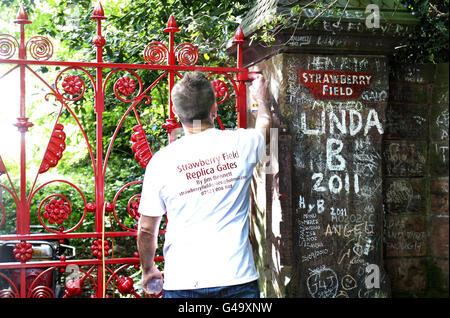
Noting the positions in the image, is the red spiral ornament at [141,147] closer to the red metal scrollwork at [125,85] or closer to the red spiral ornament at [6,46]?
the red metal scrollwork at [125,85]

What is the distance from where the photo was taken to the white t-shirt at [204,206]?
95.8 inches

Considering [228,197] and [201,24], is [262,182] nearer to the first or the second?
[228,197]

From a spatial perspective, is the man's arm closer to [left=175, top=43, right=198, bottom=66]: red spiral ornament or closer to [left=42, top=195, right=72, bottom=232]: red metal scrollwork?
[left=42, top=195, right=72, bottom=232]: red metal scrollwork

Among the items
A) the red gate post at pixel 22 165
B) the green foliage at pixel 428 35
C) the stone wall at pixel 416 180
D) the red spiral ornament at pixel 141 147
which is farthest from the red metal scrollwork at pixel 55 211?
the green foliage at pixel 428 35

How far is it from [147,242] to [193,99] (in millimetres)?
777

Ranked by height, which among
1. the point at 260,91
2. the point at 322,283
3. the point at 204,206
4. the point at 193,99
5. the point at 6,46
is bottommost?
the point at 322,283

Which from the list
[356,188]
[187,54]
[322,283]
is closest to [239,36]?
[187,54]

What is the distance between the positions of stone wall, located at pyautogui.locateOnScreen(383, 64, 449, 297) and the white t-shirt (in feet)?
→ 5.31

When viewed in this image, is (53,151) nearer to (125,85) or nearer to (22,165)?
(22,165)

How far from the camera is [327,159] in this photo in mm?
3453

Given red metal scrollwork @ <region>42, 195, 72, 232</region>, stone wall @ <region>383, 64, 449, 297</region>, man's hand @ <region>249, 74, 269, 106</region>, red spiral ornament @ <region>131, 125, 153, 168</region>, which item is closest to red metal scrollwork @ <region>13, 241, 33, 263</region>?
red metal scrollwork @ <region>42, 195, 72, 232</region>

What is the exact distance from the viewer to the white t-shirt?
7.98 ft

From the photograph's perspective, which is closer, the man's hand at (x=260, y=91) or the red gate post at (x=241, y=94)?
the man's hand at (x=260, y=91)

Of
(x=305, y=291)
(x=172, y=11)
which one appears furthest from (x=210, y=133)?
(x=172, y=11)
